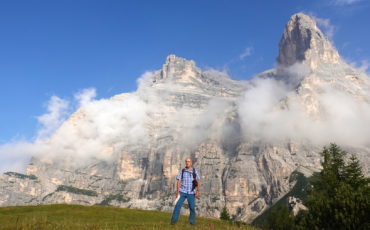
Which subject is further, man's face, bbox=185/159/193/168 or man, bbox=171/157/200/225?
man, bbox=171/157/200/225

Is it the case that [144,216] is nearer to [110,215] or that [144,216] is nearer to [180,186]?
[110,215]

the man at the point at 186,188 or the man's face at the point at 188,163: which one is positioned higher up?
the man's face at the point at 188,163

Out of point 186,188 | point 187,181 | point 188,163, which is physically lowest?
point 186,188

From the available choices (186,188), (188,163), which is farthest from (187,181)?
(188,163)

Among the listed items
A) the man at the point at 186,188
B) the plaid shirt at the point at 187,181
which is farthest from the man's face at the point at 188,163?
the plaid shirt at the point at 187,181

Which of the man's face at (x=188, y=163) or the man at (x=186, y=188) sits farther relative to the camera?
the man at (x=186, y=188)

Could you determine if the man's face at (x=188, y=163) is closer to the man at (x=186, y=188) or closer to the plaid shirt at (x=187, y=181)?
the man at (x=186, y=188)

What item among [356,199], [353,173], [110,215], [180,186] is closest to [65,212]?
[110,215]

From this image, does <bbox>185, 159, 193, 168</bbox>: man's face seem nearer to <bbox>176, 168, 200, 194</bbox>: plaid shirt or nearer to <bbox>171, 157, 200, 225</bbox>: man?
<bbox>171, 157, 200, 225</bbox>: man

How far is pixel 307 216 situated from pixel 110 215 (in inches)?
1048

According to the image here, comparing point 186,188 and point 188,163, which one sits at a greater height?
point 188,163

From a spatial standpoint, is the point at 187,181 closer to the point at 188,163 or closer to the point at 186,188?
the point at 186,188

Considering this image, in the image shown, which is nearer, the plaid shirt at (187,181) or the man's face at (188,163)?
the man's face at (188,163)

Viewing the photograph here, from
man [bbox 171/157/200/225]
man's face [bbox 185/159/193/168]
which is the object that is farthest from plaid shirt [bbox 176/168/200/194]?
man's face [bbox 185/159/193/168]
